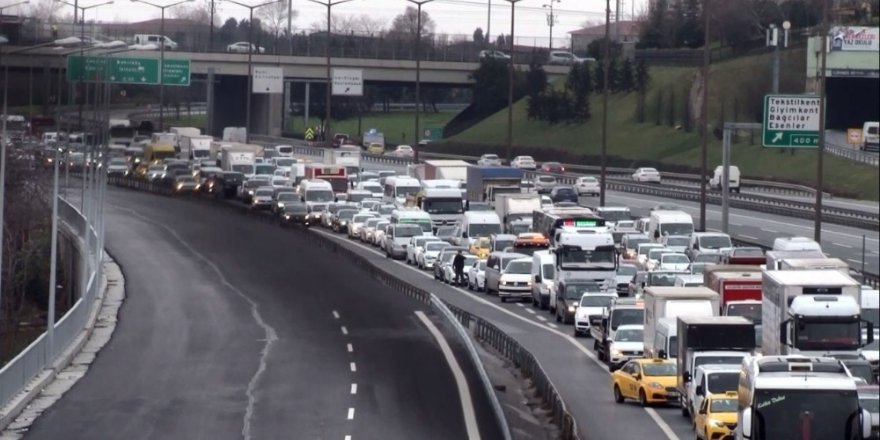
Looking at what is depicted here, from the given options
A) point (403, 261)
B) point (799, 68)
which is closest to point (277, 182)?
point (403, 261)

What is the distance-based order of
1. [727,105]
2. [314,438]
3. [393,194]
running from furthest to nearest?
1. [393,194]
2. [727,105]
3. [314,438]

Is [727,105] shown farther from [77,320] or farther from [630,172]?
[77,320]

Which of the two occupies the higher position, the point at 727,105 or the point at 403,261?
the point at 727,105

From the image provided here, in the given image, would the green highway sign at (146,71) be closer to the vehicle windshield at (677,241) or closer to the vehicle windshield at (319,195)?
the vehicle windshield at (319,195)

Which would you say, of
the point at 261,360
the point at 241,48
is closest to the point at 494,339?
the point at 261,360

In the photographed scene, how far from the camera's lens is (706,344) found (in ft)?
98.7

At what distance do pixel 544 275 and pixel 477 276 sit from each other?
17.8 ft

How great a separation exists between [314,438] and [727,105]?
44.8 meters

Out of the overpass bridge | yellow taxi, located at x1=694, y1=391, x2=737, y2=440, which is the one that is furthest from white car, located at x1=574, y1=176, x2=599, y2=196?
yellow taxi, located at x1=694, y1=391, x2=737, y2=440

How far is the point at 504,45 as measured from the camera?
160250mm

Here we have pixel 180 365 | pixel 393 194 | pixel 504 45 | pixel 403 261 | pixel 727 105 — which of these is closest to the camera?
pixel 180 365

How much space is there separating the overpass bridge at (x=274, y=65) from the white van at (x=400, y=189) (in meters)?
17.2

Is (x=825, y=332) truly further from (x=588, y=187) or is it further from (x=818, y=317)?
(x=588, y=187)

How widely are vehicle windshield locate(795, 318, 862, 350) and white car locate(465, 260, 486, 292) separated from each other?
2678 centimetres
